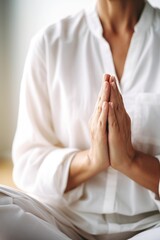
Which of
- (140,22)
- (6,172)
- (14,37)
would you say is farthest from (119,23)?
(6,172)

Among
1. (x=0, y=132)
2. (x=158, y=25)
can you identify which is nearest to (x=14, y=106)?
(x=0, y=132)

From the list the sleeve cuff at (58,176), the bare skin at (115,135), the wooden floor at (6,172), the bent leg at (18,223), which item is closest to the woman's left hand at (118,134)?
the bare skin at (115,135)

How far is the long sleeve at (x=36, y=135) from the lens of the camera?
95cm

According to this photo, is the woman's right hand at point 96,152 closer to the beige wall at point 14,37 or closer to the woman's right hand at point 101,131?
the woman's right hand at point 101,131

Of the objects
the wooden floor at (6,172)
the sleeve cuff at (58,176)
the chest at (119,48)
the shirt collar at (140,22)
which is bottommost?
the wooden floor at (6,172)

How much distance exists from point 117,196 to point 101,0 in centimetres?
54

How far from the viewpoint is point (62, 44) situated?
100 centimetres

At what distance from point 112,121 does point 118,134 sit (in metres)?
0.04

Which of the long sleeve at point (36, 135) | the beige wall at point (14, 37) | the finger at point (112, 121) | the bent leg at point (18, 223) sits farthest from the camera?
the beige wall at point (14, 37)

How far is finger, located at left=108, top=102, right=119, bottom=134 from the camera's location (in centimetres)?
83

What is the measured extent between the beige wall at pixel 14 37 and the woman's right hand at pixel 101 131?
2.53 feet

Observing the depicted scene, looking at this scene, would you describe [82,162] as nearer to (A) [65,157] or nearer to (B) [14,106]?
(A) [65,157]

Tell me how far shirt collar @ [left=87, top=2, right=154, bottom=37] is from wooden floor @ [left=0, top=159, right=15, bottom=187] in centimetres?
91

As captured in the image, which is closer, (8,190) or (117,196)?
(8,190)
